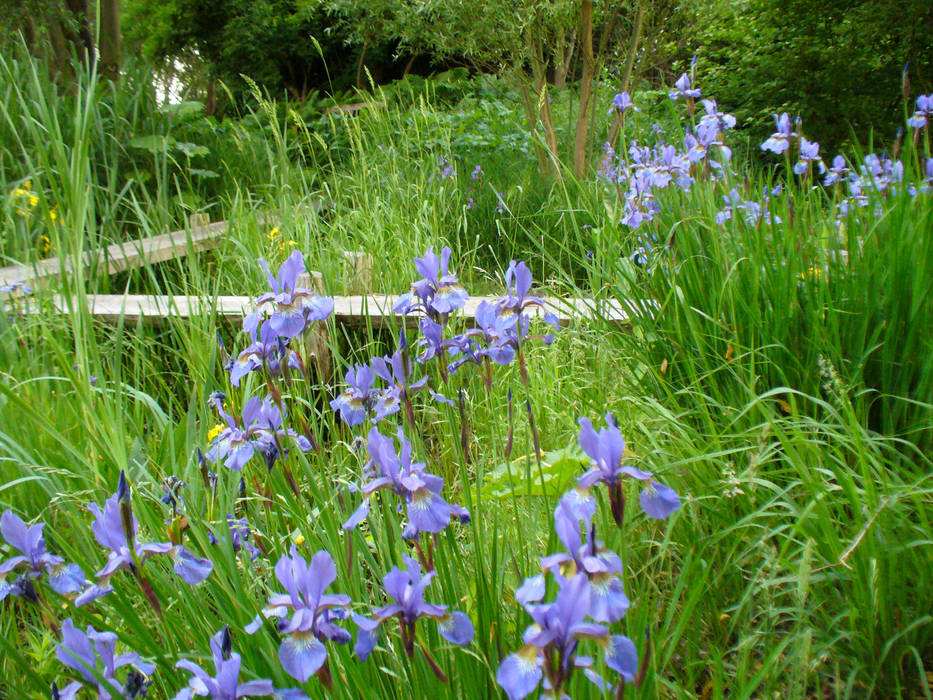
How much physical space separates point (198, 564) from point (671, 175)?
2385mm

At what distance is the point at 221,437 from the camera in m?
1.26

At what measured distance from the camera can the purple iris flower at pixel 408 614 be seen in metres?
0.79

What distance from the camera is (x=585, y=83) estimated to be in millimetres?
5805

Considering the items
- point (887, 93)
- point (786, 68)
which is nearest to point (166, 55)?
point (786, 68)

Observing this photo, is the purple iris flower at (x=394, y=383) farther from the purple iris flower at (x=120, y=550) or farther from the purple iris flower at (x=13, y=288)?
the purple iris flower at (x=13, y=288)

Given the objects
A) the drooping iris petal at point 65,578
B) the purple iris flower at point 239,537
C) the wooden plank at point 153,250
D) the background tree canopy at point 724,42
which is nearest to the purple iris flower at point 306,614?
the drooping iris petal at point 65,578

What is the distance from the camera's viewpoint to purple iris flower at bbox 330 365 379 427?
1.31m

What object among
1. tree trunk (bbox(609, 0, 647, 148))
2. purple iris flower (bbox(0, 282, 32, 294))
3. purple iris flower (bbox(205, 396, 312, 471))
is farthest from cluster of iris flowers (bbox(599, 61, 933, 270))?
tree trunk (bbox(609, 0, 647, 148))

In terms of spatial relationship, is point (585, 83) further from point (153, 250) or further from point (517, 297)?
point (517, 297)

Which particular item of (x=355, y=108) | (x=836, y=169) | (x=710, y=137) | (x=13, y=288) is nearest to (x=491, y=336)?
(x=710, y=137)

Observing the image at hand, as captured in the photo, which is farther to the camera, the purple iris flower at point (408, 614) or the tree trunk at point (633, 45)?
the tree trunk at point (633, 45)

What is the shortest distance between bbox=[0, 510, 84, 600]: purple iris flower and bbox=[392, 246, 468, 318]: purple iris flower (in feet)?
2.20

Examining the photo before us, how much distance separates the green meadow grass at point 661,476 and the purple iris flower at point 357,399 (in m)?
0.11

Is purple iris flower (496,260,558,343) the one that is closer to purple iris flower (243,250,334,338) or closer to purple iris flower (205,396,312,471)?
purple iris flower (243,250,334,338)
